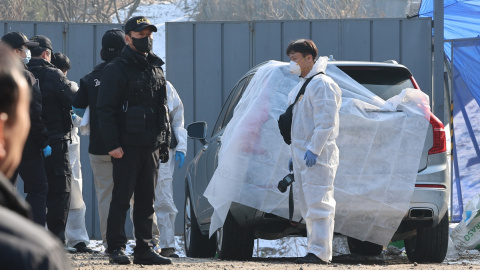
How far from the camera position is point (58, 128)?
7703 millimetres

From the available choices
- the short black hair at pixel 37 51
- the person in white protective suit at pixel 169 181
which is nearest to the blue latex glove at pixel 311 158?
the person in white protective suit at pixel 169 181

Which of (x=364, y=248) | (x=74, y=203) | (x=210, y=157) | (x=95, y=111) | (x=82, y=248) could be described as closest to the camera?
(x=95, y=111)

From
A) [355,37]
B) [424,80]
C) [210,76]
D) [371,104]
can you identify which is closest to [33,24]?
[210,76]

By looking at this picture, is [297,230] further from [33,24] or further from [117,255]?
[33,24]

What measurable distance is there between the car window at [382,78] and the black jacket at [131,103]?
1.68m

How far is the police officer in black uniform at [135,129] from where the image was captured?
242 inches

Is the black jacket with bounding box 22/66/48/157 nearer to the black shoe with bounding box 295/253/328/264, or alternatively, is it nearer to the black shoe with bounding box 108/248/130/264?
the black shoe with bounding box 108/248/130/264

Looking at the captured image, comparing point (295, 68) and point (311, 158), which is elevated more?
point (295, 68)

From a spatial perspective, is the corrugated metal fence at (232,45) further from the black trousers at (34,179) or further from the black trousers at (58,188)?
the black trousers at (34,179)

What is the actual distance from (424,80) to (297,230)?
454 centimetres

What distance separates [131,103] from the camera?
6191 millimetres

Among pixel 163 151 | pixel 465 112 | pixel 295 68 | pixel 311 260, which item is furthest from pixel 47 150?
pixel 465 112

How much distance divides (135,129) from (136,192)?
485 millimetres

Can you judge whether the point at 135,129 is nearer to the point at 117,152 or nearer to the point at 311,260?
the point at 117,152
